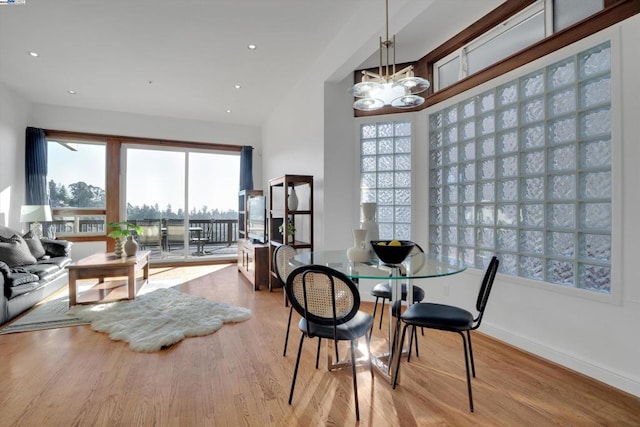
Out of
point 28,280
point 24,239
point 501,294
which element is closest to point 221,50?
point 28,280

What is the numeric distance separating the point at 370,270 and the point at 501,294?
5.13 feet

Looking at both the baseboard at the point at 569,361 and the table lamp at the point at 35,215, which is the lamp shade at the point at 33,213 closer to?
the table lamp at the point at 35,215

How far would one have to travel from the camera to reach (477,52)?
3.07 metres

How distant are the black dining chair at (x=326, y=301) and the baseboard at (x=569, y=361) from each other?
1.58 metres

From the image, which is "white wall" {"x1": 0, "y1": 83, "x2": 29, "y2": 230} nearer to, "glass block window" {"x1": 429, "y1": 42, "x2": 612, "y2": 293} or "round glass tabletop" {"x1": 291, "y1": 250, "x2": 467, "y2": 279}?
"round glass tabletop" {"x1": 291, "y1": 250, "x2": 467, "y2": 279}

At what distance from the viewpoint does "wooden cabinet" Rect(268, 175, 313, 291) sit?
158 inches

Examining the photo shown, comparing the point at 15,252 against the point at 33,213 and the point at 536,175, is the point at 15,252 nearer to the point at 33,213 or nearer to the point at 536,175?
the point at 33,213

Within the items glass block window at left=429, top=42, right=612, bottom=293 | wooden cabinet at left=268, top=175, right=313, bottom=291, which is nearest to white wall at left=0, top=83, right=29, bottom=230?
wooden cabinet at left=268, top=175, right=313, bottom=291

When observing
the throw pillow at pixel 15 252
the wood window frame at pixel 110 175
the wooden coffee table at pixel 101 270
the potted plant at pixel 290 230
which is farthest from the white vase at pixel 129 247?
the wood window frame at pixel 110 175

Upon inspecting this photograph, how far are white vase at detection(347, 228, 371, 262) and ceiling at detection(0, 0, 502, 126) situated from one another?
1771 mm

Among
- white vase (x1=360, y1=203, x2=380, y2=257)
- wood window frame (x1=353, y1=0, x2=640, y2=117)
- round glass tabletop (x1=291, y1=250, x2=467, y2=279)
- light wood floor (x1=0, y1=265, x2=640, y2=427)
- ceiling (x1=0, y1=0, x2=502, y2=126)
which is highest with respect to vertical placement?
ceiling (x1=0, y1=0, x2=502, y2=126)

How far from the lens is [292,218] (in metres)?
4.57

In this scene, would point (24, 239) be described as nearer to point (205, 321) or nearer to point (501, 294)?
point (205, 321)

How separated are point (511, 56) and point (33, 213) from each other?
6.47 meters
